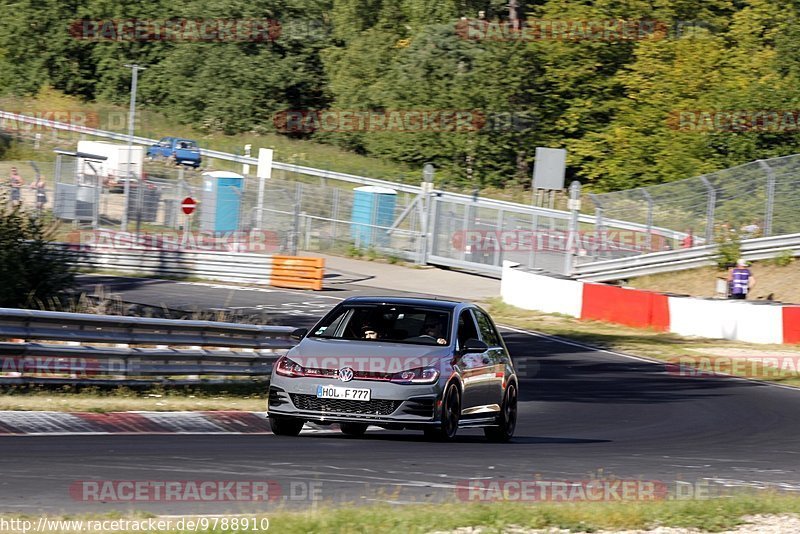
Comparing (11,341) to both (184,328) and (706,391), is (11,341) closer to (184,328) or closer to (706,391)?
(184,328)

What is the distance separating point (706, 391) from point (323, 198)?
26.2 meters

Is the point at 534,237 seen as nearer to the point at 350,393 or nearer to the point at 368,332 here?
the point at 368,332

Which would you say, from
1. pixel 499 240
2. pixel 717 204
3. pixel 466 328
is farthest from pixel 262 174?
pixel 466 328

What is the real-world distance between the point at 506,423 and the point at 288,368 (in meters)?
2.66

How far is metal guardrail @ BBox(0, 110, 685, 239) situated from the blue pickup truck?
977 mm

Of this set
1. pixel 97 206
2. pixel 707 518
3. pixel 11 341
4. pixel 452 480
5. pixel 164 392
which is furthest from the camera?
pixel 97 206

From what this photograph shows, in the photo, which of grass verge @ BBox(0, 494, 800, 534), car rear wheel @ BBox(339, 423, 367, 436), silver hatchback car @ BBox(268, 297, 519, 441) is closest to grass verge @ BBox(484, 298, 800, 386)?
silver hatchback car @ BBox(268, 297, 519, 441)

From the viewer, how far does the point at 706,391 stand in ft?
68.3

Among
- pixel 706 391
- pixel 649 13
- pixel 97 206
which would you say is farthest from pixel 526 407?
pixel 649 13

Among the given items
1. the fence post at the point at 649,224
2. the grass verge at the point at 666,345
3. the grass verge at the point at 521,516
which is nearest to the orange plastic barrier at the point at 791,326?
the grass verge at the point at 666,345

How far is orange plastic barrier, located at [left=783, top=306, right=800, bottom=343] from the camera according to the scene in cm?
2675

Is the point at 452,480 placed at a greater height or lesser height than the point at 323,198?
lesser

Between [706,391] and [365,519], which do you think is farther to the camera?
[706,391]

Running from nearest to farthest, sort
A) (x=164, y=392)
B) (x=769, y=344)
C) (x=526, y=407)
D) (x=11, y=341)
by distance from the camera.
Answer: (x=11, y=341) < (x=164, y=392) < (x=526, y=407) < (x=769, y=344)
